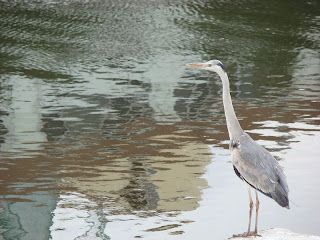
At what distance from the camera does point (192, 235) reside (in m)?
7.32

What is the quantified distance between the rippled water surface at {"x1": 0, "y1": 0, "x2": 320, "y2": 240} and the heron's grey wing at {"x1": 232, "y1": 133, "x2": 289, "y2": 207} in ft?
2.93

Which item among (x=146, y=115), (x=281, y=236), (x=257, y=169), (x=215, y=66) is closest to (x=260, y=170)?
(x=257, y=169)

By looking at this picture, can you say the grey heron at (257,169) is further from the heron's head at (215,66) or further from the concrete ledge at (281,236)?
the heron's head at (215,66)

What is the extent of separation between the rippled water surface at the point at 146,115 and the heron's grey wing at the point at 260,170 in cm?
89

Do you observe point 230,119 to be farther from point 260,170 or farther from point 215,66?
point 260,170

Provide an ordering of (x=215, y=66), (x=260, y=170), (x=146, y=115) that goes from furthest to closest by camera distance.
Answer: (x=146, y=115), (x=215, y=66), (x=260, y=170)

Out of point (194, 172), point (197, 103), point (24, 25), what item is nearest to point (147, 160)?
point (194, 172)

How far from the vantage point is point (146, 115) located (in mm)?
12922

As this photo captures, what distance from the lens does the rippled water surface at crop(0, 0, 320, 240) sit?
801cm

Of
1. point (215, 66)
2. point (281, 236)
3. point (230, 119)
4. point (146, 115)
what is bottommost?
point (146, 115)

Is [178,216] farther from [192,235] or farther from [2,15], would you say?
[2,15]

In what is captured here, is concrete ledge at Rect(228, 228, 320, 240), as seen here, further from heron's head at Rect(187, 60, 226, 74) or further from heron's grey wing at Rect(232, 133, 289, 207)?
heron's head at Rect(187, 60, 226, 74)

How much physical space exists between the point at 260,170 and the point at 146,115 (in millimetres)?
6413

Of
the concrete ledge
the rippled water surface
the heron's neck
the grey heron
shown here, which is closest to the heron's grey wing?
the grey heron
